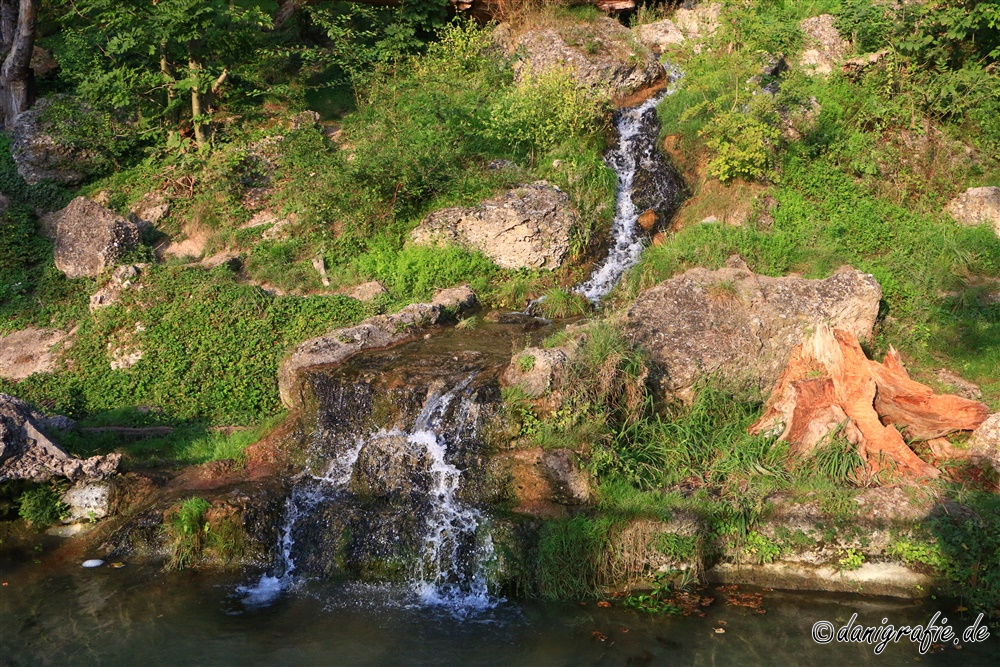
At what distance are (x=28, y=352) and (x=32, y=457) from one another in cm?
384

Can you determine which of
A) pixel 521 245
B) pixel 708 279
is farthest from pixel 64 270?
pixel 708 279

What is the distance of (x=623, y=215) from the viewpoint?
14836mm

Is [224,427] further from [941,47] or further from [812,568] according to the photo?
[941,47]

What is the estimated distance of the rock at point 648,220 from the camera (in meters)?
14.6

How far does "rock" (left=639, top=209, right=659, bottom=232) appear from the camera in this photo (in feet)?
47.9

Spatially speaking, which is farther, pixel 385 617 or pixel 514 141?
pixel 514 141

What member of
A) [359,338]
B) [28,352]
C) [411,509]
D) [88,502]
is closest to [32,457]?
[88,502]

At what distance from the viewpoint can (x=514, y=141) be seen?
15.5 m

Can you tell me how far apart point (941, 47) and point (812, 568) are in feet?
35.0

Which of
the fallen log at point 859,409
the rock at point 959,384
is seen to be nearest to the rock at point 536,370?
the fallen log at point 859,409

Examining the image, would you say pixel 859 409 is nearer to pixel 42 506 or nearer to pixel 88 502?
pixel 88 502

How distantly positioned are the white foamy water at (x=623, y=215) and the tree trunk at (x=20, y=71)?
11374mm

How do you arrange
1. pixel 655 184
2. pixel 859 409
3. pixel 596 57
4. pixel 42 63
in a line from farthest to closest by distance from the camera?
pixel 42 63
pixel 596 57
pixel 655 184
pixel 859 409

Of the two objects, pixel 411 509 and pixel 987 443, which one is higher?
pixel 987 443
